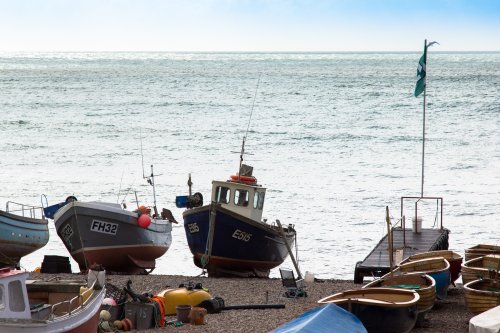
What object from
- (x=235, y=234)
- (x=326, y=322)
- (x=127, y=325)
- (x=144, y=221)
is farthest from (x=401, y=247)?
(x=326, y=322)

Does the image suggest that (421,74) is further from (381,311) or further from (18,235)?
(381,311)

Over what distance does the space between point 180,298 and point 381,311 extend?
16.3 feet

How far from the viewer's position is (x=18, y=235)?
1130 inches

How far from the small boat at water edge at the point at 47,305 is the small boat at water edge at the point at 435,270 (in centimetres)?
794

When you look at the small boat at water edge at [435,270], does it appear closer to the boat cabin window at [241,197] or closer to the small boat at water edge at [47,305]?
the boat cabin window at [241,197]

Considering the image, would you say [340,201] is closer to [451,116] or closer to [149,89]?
[451,116]

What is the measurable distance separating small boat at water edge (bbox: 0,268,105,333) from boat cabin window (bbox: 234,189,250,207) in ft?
34.9

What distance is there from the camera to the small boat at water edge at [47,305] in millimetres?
15758

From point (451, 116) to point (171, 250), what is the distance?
64.1 meters

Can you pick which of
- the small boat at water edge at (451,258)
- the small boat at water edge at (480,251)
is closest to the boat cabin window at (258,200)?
the small boat at water edge at (451,258)

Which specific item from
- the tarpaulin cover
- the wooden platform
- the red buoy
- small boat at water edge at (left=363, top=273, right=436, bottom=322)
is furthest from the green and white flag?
the tarpaulin cover

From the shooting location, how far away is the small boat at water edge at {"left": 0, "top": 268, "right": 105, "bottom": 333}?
1576 centimetres

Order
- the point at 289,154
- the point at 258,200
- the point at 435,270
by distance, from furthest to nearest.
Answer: the point at 289,154, the point at 258,200, the point at 435,270

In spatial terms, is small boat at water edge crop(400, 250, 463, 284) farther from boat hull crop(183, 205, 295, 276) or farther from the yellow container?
the yellow container
